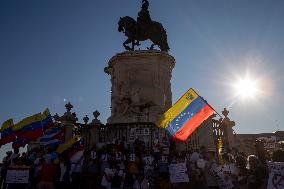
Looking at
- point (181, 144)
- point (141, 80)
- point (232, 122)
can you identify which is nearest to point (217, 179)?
point (181, 144)

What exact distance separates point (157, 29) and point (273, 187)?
1658 cm

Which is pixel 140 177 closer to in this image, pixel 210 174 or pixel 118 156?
pixel 118 156

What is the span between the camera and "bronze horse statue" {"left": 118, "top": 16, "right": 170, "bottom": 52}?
23183 mm

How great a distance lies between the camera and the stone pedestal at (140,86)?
20.7 m

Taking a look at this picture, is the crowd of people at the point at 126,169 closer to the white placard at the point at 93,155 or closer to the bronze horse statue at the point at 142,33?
the white placard at the point at 93,155

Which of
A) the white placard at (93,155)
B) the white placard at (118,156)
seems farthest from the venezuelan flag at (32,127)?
the white placard at (118,156)

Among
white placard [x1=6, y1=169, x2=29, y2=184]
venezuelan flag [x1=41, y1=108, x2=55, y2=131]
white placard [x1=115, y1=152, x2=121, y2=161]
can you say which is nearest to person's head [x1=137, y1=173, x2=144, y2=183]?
white placard [x1=115, y1=152, x2=121, y2=161]

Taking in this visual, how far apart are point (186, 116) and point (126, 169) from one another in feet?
9.36

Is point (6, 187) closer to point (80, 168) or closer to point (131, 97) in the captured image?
point (80, 168)

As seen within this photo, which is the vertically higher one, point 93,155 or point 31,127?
point 31,127

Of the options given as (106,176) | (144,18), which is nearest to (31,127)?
(106,176)

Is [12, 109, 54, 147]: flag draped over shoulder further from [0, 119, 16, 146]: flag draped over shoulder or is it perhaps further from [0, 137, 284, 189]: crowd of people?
[0, 137, 284, 189]: crowd of people

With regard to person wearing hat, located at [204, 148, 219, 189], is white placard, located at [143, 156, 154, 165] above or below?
above

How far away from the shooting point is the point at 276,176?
27.5 feet
